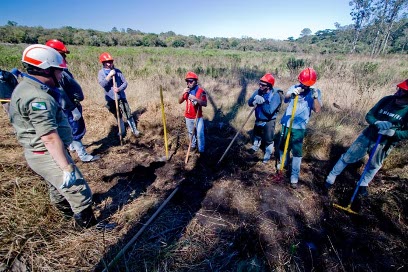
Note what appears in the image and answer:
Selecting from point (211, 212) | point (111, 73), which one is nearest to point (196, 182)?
point (211, 212)

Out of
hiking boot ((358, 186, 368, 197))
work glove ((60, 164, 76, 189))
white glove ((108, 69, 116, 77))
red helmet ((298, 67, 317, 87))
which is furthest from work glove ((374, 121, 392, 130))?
white glove ((108, 69, 116, 77))

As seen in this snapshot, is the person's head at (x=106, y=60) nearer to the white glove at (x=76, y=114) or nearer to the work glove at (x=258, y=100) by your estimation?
the white glove at (x=76, y=114)

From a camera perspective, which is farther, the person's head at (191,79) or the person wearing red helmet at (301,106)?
the person's head at (191,79)

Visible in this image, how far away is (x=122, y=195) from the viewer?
A: 3414 mm

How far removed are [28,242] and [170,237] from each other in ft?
5.11

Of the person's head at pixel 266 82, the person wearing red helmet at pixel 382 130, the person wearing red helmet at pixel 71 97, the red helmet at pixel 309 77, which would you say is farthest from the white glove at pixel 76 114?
the person wearing red helmet at pixel 382 130

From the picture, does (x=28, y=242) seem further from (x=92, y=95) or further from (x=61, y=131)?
(x=92, y=95)

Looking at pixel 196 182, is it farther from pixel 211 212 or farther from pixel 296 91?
pixel 296 91

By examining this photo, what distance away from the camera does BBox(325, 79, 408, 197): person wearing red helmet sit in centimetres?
276

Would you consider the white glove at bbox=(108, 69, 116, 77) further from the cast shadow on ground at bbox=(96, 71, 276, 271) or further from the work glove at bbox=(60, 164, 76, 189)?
the work glove at bbox=(60, 164, 76, 189)

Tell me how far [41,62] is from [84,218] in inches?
71.1

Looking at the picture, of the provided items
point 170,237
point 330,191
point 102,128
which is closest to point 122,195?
point 170,237

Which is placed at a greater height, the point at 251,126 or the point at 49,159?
the point at 49,159

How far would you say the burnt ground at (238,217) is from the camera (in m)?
2.41
